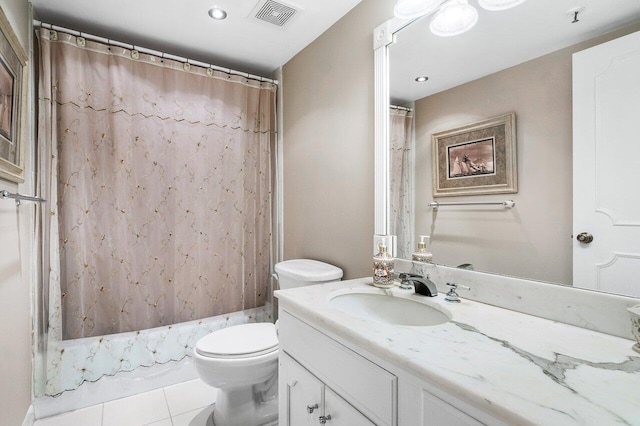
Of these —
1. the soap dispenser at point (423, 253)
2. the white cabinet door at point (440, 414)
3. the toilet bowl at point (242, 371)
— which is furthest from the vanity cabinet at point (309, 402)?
the soap dispenser at point (423, 253)

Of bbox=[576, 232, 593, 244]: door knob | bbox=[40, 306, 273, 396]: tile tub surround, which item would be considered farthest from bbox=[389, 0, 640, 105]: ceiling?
bbox=[40, 306, 273, 396]: tile tub surround

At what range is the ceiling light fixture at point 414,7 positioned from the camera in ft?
4.14

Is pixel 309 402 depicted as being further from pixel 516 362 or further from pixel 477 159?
pixel 477 159

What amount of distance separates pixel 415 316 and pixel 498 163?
0.63 meters

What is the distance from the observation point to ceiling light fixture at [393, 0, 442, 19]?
126 cm

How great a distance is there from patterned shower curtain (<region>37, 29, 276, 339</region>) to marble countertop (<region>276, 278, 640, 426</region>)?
1488 mm

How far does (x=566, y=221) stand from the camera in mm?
929

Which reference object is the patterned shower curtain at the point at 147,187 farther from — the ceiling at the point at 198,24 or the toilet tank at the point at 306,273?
the toilet tank at the point at 306,273

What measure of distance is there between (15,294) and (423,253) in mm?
1843

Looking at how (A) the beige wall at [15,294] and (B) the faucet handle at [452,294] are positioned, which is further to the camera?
(A) the beige wall at [15,294]

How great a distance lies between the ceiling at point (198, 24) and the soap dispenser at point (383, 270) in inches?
54.2

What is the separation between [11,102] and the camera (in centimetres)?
131

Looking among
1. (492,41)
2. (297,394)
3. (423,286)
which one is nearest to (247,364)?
(297,394)

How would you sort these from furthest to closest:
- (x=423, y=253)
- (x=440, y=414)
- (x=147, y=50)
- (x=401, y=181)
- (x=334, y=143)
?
(x=147, y=50)
(x=334, y=143)
(x=401, y=181)
(x=423, y=253)
(x=440, y=414)
